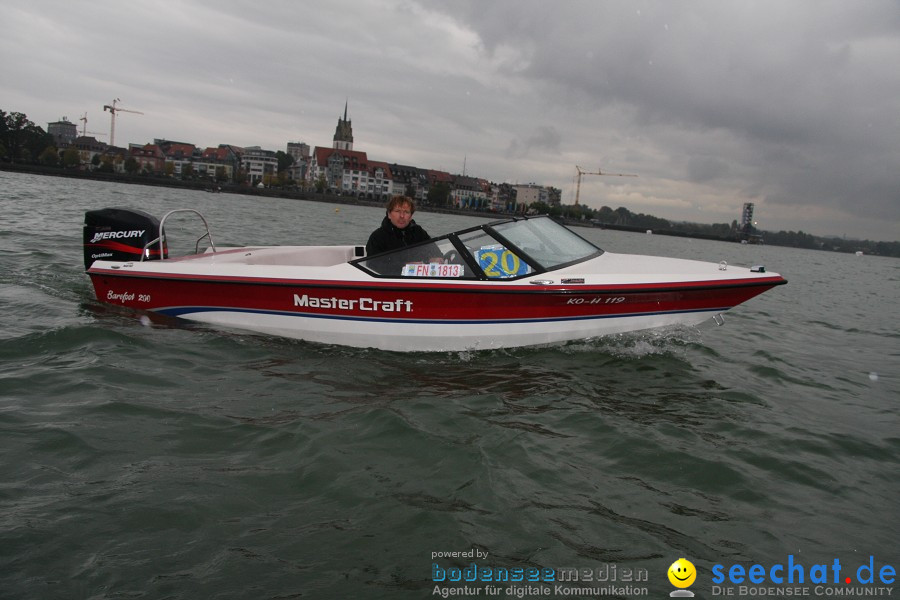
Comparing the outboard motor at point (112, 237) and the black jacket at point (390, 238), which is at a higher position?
the black jacket at point (390, 238)

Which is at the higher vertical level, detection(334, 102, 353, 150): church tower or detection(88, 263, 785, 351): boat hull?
detection(334, 102, 353, 150): church tower

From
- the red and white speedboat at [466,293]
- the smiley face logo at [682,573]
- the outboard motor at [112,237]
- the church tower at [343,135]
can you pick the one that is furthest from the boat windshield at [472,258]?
the church tower at [343,135]

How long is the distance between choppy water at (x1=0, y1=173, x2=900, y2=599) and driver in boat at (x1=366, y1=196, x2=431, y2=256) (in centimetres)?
119

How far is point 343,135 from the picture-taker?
14550cm

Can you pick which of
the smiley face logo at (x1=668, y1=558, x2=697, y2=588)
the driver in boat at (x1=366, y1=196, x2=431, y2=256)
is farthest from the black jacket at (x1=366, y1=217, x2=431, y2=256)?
the smiley face logo at (x1=668, y1=558, x2=697, y2=588)

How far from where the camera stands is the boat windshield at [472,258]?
587cm

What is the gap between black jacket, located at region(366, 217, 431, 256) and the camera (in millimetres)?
6289

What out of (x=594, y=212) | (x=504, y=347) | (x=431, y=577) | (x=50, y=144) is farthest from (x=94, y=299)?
(x=594, y=212)

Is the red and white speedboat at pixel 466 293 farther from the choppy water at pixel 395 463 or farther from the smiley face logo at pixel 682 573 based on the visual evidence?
the smiley face logo at pixel 682 573

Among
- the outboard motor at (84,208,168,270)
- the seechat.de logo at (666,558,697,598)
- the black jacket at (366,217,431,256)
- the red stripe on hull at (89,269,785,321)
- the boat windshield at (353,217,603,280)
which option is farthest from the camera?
the outboard motor at (84,208,168,270)

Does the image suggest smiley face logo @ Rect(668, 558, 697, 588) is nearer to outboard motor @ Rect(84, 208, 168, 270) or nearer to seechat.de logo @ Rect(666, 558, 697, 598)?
seechat.de logo @ Rect(666, 558, 697, 598)

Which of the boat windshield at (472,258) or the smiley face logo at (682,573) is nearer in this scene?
the smiley face logo at (682,573)

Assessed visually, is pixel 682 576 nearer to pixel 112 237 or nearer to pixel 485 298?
pixel 485 298

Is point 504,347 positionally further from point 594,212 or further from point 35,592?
point 594,212
